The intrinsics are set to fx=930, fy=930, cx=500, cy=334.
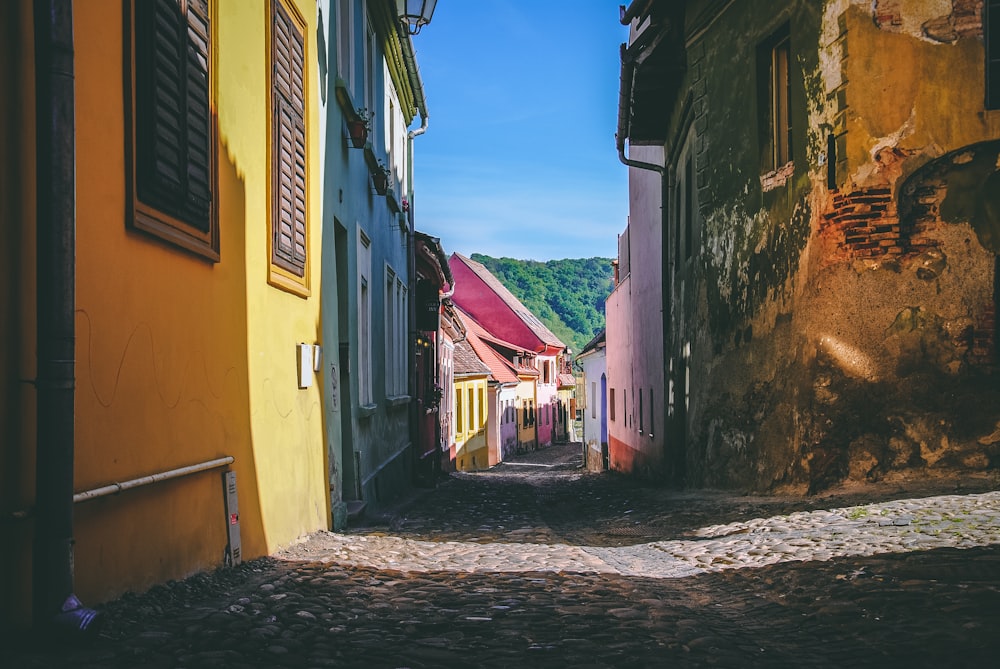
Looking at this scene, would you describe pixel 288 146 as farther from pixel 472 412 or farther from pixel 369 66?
pixel 472 412

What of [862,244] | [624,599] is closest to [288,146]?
[624,599]

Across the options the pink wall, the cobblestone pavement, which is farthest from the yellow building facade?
the pink wall

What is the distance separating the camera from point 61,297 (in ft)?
10.9

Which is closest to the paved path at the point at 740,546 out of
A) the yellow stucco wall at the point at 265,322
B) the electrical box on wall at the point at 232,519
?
the yellow stucco wall at the point at 265,322

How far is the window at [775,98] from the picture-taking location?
32.6 ft

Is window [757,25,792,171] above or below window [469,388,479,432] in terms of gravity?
above

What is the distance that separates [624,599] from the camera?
5156 millimetres

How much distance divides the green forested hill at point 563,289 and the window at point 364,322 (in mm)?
102363

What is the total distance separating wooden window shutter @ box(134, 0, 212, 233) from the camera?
14.3 feet

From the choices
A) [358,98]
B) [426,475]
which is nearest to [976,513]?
[358,98]

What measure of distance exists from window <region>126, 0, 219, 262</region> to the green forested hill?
108778 millimetres

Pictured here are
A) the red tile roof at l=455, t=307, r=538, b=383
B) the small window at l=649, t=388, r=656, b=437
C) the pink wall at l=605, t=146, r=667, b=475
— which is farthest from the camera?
the red tile roof at l=455, t=307, r=538, b=383

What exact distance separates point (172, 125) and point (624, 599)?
11.4ft

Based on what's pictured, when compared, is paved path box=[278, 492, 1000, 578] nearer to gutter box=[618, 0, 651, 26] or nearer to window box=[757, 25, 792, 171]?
window box=[757, 25, 792, 171]
